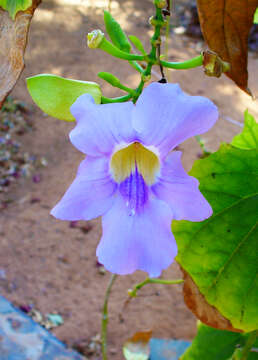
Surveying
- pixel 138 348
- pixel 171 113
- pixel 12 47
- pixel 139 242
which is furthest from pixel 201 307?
pixel 138 348

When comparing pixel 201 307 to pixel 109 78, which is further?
pixel 201 307

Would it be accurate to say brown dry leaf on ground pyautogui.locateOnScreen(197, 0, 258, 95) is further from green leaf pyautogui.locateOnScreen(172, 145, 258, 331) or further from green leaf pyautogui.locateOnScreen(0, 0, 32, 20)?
green leaf pyautogui.locateOnScreen(0, 0, 32, 20)

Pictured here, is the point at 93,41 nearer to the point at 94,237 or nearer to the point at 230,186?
the point at 230,186

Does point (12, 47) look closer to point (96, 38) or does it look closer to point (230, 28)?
point (96, 38)

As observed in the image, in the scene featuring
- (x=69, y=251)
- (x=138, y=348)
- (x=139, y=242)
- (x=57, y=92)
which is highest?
(x=57, y=92)

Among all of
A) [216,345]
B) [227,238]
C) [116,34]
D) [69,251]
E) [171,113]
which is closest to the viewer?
[171,113]
